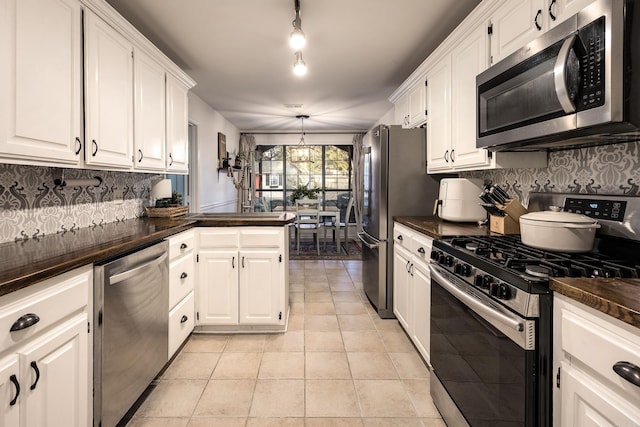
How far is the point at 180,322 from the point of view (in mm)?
2305

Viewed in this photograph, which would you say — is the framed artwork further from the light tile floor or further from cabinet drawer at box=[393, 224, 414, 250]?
cabinet drawer at box=[393, 224, 414, 250]

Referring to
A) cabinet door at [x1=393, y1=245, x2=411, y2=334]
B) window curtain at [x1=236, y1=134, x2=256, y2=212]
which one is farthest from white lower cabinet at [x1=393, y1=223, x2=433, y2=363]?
window curtain at [x1=236, y1=134, x2=256, y2=212]

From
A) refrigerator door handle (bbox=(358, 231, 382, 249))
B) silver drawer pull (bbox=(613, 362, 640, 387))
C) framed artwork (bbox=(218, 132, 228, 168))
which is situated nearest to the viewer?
silver drawer pull (bbox=(613, 362, 640, 387))

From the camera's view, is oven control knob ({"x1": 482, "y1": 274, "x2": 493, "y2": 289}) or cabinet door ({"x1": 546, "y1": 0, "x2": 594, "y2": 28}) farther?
cabinet door ({"x1": 546, "y1": 0, "x2": 594, "y2": 28})

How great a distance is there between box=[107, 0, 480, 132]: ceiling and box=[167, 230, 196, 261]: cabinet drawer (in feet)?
5.23

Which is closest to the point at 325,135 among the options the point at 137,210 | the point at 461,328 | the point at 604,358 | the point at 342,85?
the point at 342,85

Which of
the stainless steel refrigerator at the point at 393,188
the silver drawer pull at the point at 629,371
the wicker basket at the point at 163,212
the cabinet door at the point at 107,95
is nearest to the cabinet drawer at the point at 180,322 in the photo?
the wicker basket at the point at 163,212

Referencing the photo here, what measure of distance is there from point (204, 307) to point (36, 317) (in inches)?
63.6

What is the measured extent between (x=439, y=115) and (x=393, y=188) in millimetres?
715

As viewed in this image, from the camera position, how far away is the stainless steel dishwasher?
55.4 inches

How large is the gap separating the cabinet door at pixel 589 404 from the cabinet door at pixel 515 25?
4.92 feet

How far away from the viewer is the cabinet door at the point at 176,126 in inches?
110

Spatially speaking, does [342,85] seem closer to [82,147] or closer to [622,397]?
[82,147]

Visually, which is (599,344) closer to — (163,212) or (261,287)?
(261,287)
